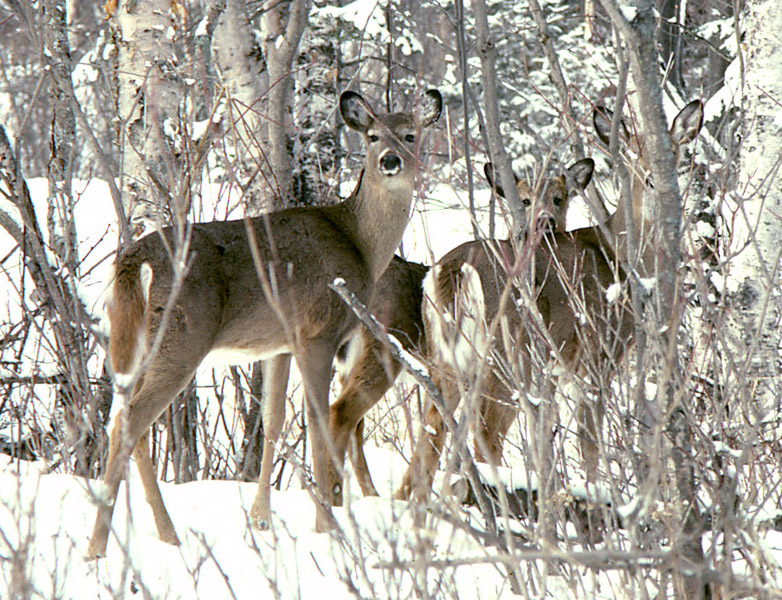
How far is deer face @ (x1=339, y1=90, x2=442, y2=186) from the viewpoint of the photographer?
5.59 m

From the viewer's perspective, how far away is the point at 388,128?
221 inches

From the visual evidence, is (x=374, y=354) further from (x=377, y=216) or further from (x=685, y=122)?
A: (x=685, y=122)

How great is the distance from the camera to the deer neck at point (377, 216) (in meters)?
5.52

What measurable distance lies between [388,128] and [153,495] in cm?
239

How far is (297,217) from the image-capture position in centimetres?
523

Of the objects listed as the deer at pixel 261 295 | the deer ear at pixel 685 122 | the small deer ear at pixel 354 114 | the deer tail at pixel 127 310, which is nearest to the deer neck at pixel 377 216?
the deer at pixel 261 295

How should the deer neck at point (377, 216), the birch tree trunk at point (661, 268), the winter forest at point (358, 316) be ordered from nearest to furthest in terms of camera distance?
the birch tree trunk at point (661, 268) < the winter forest at point (358, 316) < the deer neck at point (377, 216)

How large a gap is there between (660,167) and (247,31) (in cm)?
382

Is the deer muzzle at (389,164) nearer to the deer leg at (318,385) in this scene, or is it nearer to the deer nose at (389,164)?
the deer nose at (389,164)

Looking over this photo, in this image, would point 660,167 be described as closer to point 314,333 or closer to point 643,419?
point 643,419

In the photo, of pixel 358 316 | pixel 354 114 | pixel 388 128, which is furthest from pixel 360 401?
pixel 358 316

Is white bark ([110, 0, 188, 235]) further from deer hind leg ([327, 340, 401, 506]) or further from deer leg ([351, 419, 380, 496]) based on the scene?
deer leg ([351, 419, 380, 496])

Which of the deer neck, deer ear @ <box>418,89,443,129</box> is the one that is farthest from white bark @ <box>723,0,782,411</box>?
the deer neck

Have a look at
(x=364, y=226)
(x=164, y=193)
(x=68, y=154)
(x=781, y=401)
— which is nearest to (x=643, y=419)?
(x=781, y=401)
